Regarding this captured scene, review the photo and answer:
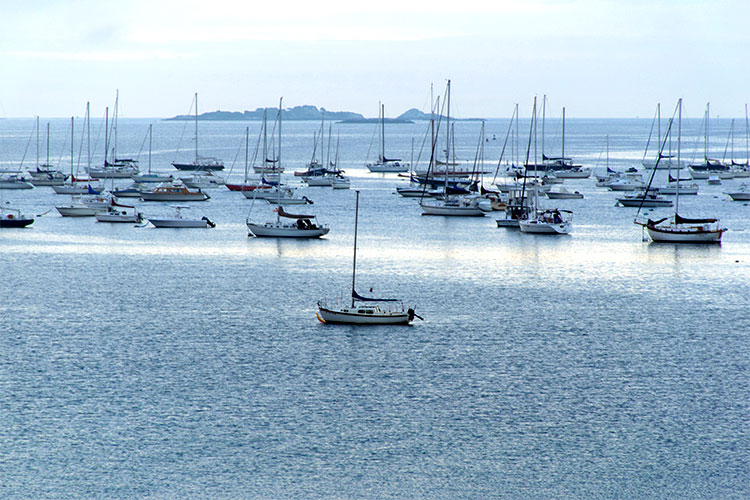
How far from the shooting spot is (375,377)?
171ft

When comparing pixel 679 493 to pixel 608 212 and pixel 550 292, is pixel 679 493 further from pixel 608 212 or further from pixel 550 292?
pixel 608 212

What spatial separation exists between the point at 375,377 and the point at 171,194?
3679 inches

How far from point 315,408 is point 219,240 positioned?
56953mm

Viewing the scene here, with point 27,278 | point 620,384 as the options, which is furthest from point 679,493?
point 27,278

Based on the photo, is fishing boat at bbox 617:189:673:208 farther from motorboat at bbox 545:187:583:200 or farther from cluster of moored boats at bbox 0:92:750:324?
motorboat at bbox 545:187:583:200

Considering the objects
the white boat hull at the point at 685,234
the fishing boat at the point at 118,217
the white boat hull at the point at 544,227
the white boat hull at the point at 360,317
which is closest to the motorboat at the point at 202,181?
the fishing boat at the point at 118,217

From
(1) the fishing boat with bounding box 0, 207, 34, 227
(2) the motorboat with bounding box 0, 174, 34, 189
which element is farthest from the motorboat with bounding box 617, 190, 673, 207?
(2) the motorboat with bounding box 0, 174, 34, 189

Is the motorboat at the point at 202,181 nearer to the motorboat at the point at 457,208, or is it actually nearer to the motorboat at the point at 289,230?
the motorboat at the point at 457,208

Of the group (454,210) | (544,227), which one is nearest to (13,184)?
(454,210)

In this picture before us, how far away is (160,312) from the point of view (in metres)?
67.4

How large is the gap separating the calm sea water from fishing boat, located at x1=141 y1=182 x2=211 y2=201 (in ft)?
154

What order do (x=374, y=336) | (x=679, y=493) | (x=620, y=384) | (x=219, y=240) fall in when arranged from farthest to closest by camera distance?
(x=219, y=240) → (x=374, y=336) → (x=620, y=384) → (x=679, y=493)

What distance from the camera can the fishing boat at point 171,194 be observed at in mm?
139500

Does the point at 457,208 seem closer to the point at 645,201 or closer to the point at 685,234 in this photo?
the point at 645,201
